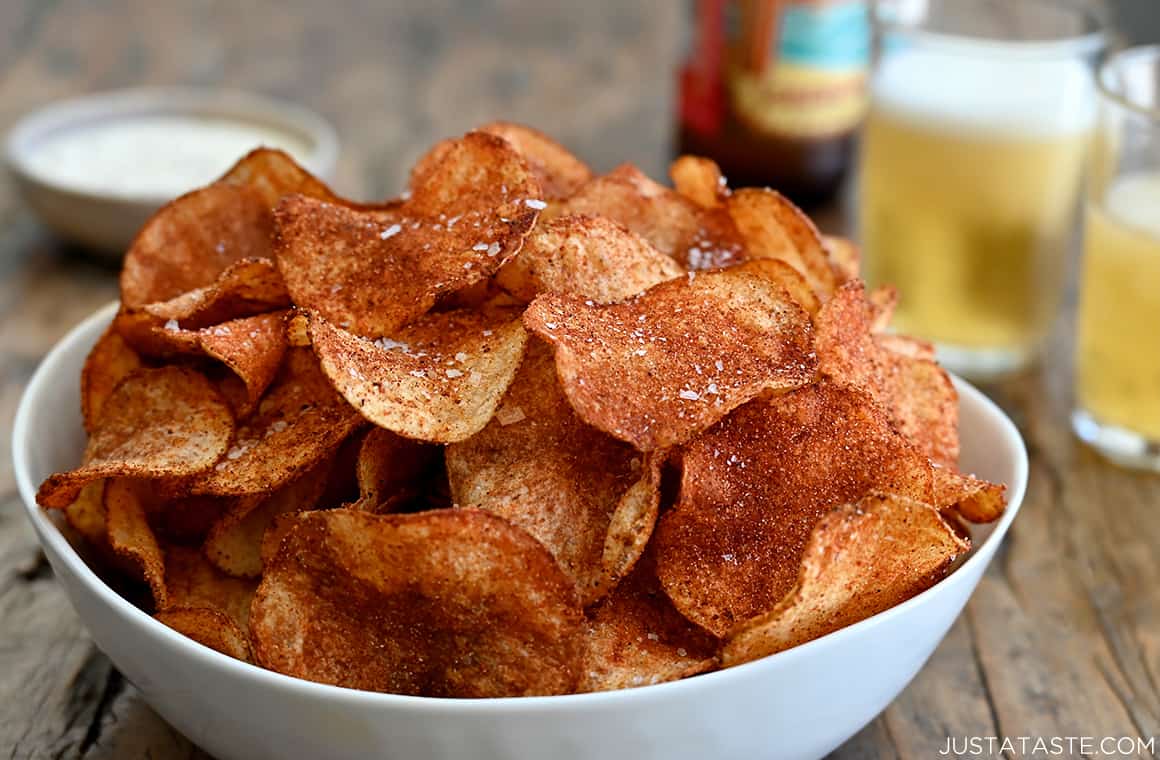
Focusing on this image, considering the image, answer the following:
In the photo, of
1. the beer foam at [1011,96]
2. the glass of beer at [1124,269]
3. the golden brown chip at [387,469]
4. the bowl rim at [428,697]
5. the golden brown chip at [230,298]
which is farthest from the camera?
the beer foam at [1011,96]

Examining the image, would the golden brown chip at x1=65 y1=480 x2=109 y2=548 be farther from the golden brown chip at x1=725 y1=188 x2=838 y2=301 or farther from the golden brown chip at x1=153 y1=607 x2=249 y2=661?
the golden brown chip at x1=725 y1=188 x2=838 y2=301

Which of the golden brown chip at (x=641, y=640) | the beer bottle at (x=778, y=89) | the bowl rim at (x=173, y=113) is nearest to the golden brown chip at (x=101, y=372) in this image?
the golden brown chip at (x=641, y=640)

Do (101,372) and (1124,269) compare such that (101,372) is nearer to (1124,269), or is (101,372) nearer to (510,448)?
(510,448)

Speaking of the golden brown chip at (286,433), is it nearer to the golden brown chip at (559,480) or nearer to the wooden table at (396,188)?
the golden brown chip at (559,480)

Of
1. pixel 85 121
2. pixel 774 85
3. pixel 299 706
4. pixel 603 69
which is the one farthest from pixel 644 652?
pixel 603 69

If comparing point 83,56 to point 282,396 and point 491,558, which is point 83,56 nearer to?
point 282,396

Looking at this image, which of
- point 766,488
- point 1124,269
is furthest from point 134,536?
point 1124,269
